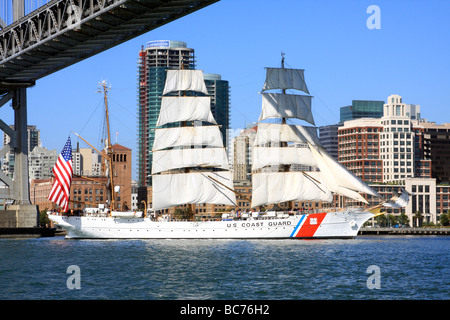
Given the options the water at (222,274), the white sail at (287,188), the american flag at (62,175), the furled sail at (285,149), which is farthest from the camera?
the furled sail at (285,149)

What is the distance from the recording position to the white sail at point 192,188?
68625 mm

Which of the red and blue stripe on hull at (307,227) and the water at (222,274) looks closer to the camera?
the water at (222,274)

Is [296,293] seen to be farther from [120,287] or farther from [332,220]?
[332,220]

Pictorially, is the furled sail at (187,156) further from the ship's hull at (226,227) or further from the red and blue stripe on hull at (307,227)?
the red and blue stripe on hull at (307,227)

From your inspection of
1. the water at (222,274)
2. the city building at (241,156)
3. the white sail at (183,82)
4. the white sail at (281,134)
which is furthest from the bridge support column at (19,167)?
the city building at (241,156)

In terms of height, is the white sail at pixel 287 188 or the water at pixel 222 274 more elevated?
the white sail at pixel 287 188

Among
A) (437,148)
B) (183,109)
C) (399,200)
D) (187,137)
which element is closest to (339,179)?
(399,200)

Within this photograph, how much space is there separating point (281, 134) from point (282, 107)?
233 centimetres

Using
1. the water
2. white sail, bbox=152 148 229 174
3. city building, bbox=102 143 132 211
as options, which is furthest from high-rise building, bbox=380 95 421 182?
the water

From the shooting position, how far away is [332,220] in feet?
213

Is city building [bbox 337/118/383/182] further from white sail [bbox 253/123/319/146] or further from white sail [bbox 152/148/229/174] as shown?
white sail [bbox 152/148/229/174]

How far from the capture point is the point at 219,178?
69.0 m

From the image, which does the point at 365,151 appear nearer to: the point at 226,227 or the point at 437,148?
the point at 437,148
